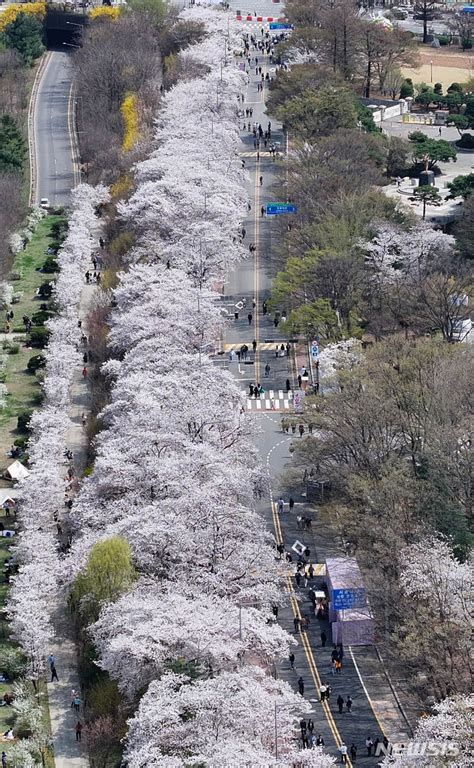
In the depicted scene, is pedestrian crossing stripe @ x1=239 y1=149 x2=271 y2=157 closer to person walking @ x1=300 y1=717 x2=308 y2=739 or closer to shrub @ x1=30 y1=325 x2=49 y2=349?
shrub @ x1=30 y1=325 x2=49 y2=349

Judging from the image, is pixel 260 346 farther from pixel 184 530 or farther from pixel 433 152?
pixel 433 152

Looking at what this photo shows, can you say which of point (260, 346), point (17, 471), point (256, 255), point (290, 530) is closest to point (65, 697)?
point (290, 530)

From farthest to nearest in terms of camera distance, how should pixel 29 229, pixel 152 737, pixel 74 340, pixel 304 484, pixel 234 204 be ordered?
1. pixel 29 229
2. pixel 234 204
3. pixel 74 340
4. pixel 304 484
5. pixel 152 737

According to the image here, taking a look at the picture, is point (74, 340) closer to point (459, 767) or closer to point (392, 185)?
point (392, 185)

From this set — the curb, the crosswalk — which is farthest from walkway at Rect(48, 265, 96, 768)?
the curb

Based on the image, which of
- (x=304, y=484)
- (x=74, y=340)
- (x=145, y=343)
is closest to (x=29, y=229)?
(x=74, y=340)

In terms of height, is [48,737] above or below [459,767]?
below
